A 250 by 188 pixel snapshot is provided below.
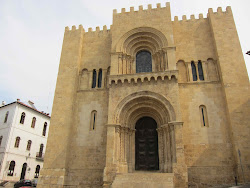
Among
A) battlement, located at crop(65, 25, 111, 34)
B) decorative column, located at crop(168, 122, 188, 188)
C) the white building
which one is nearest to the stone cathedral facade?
decorative column, located at crop(168, 122, 188, 188)

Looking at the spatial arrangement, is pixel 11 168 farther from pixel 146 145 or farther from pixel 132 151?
pixel 146 145

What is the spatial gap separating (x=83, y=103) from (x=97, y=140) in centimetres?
318

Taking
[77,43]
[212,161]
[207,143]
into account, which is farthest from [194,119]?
[77,43]

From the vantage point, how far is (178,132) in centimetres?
1275

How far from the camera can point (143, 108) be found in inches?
586

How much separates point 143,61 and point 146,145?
6.67 meters

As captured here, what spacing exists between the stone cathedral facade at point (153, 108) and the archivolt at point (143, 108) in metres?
0.07

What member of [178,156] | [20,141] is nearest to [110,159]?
[178,156]

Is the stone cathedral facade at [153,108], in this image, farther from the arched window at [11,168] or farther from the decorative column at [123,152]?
the arched window at [11,168]

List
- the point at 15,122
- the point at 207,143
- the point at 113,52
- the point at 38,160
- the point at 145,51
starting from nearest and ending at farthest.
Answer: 1. the point at 207,143
2. the point at 113,52
3. the point at 145,51
4. the point at 15,122
5. the point at 38,160

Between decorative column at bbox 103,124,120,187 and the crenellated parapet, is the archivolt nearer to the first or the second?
decorative column at bbox 103,124,120,187

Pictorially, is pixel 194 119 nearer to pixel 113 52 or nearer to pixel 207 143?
pixel 207 143

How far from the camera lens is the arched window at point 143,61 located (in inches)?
658

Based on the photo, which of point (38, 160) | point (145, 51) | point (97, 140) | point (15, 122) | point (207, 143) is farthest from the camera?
point (38, 160)
